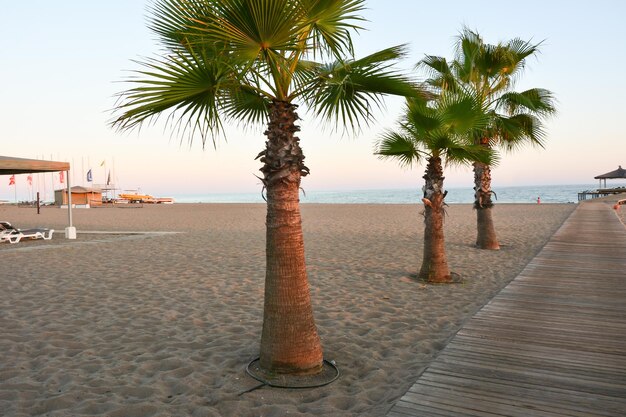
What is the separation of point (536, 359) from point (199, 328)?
3.70m

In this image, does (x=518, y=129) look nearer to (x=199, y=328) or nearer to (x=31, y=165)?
(x=199, y=328)

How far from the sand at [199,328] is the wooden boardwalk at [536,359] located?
381mm

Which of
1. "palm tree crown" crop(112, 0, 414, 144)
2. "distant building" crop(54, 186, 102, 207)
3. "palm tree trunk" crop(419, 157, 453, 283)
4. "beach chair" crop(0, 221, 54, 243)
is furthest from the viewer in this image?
"distant building" crop(54, 186, 102, 207)

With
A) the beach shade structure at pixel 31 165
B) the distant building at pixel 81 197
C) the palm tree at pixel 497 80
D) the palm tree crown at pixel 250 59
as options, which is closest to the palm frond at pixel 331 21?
the palm tree crown at pixel 250 59

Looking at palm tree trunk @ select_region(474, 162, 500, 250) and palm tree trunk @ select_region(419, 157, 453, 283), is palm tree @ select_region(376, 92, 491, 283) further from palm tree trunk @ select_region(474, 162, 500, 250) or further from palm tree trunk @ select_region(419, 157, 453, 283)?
palm tree trunk @ select_region(474, 162, 500, 250)

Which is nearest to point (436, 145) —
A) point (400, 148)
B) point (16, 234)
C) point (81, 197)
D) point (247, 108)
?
point (400, 148)

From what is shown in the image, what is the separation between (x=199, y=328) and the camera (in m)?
5.73

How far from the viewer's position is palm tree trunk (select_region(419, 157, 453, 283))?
8188 mm

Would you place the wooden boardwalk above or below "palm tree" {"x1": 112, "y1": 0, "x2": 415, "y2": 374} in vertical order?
below

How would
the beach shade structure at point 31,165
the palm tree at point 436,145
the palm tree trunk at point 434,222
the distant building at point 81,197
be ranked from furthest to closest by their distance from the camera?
the distant building at point 81,197 < the beach shade structure at point 31,165 < the palm tree trunk at point 434,222 < the palm tree at point 436,145

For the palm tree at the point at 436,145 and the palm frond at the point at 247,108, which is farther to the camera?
the palm tree at the point at 436,145

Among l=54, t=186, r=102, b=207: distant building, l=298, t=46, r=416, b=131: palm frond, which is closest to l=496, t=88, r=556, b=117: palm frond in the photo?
l=298, t=46, r=416, b=131: palm frond

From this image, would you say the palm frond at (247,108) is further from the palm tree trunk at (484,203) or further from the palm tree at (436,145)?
the palm tree trunk at (484,203)

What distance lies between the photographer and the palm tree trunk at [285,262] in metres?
3.76
